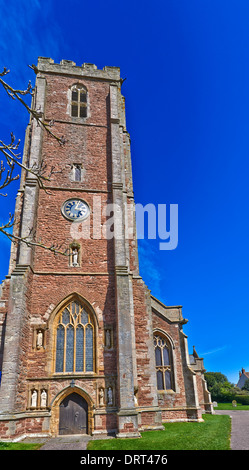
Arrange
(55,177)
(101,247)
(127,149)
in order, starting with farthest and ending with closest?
(127,149) → (55,177) → (101,247)

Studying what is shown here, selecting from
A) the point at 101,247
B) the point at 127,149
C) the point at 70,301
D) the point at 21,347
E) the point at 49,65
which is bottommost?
the point at 21,347

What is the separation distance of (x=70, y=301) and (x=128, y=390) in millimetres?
4791

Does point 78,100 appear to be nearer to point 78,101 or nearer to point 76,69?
point 78,101

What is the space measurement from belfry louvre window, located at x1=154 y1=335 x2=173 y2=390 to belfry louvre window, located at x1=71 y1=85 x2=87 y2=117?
1505 cm

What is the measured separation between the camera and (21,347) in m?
13.1

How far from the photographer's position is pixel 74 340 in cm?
1465

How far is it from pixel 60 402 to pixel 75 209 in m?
9.39

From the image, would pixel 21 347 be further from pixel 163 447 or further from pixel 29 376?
pixel 163 447

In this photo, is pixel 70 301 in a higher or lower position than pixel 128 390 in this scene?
higher

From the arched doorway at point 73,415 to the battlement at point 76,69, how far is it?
19834mm

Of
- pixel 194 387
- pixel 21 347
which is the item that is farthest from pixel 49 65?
pixel 194 387

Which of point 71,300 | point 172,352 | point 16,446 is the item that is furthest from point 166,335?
point 16,446

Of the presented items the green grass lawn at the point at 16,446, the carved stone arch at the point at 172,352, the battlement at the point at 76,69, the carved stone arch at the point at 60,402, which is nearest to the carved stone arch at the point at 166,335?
the carved stone arch at the point at 172,352

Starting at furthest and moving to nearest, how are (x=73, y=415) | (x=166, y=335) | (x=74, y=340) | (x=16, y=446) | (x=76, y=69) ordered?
(x=76, y=69) → (x=166, y=335) → (x=74, y=340) → (x=73, y=415) → (x=16, y=446)
